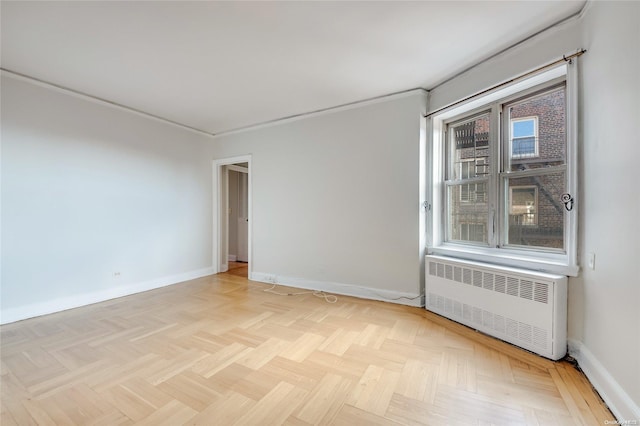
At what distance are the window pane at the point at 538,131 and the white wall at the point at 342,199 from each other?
96 centimetres

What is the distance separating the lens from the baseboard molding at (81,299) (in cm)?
282

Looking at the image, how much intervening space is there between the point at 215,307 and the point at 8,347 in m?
1.70

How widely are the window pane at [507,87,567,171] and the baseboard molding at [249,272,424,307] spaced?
184cm

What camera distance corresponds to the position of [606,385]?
1.59m

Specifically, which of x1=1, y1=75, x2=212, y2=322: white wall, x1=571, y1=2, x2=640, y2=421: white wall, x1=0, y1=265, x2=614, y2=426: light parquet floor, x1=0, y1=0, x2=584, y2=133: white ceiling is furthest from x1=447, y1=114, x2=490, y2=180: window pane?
x1=1, y1=75, x2=212, y2=322: white wall

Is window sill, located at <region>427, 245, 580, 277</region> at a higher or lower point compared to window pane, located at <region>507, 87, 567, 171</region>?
lower

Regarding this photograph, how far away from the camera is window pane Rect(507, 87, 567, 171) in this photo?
2.31 m

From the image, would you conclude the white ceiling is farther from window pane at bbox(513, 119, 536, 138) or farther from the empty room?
window pane at bbox(513, 119, 536, 138)

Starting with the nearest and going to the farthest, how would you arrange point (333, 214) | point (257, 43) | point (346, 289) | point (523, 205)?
point (257, 43) → point (523, 205) → point (346, 289) → point (333, 214)

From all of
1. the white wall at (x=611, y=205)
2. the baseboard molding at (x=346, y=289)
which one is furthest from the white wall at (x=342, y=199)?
the white wall at (x=611, y=205)

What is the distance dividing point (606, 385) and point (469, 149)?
2.31m

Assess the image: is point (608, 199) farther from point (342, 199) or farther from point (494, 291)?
point (342, 199)

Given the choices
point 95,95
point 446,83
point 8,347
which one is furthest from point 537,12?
point 8,347

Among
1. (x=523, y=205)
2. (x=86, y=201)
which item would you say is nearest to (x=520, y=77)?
(x=523, y=205)
